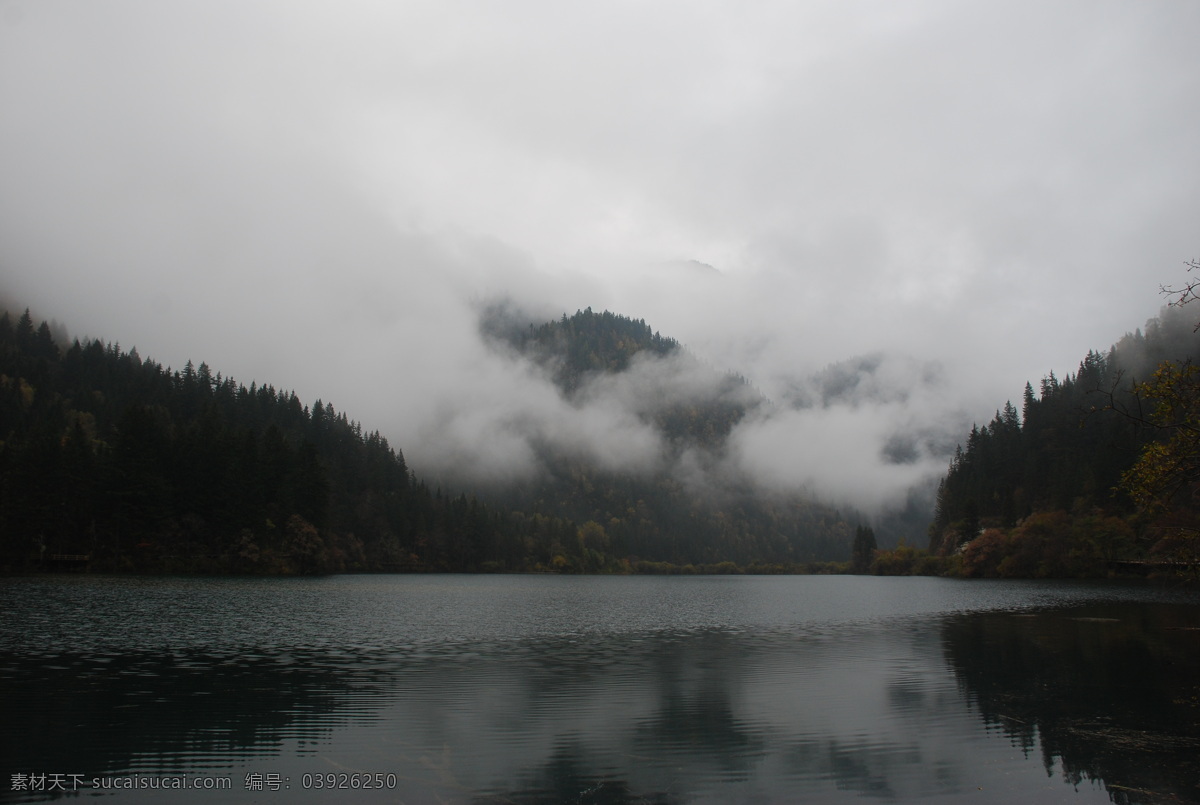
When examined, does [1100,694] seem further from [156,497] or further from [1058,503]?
[1058,503]

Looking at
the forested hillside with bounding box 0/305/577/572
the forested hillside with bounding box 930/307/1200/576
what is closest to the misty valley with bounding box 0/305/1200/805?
the forested hillside with bounding box 0/305/577/572

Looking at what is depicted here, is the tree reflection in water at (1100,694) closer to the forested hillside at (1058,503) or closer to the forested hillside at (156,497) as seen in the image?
the forested hillside at (1058,503)

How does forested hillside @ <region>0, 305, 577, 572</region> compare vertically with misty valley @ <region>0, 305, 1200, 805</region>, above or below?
above

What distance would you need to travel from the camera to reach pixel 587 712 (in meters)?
26.7

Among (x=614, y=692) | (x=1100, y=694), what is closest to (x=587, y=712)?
(x=614, y=692)

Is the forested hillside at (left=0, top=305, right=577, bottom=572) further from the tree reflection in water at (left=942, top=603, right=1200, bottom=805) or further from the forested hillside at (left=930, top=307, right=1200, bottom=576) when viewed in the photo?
the forested hillside at (left=930, top=307, right=1200, bottom=576)

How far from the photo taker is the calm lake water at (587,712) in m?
18.4

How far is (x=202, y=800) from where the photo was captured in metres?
16.7

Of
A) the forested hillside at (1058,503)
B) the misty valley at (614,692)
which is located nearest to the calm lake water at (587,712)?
the misty valley at (614,692)

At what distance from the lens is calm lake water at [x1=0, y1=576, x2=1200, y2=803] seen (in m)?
18.4

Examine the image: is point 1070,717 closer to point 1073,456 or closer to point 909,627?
point 909,627

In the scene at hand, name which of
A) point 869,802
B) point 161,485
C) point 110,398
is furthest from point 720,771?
point 110,398

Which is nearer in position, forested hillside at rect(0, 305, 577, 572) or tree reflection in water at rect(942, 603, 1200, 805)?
tree reflection in water at rect(942, 603, 1200, 805)

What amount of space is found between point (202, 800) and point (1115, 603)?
91291 mm
